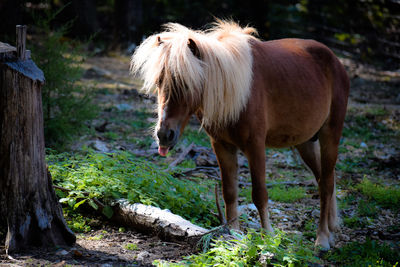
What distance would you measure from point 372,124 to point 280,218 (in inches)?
170

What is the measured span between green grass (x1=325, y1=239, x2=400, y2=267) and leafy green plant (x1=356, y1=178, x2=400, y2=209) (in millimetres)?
1200

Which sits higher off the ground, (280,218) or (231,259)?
(231,259)

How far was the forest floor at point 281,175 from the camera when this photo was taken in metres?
Answer: 3.39

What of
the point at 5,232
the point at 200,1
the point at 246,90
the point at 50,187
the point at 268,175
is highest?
the point at 200,1

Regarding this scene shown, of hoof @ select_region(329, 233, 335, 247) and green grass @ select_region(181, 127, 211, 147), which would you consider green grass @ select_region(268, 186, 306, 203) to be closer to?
hoof @ select_region(329, 233, 335, 247)

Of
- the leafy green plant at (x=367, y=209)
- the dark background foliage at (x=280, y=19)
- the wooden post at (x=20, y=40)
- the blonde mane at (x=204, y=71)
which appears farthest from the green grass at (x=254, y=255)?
the dark background foliage at (x=280, y=19)

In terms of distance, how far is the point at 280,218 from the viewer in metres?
4.75

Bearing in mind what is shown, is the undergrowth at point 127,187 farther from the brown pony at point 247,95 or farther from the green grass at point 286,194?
the green grass at point 286,194

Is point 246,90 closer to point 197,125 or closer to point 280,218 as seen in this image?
point 280,218

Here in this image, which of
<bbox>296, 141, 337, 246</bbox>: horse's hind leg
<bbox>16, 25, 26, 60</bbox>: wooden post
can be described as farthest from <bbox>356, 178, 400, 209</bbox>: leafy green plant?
<bbox>16, 25, 26, 60</bbox>: wooden post

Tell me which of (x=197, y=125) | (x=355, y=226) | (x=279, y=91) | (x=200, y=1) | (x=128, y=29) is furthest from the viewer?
(x=200, y=1)

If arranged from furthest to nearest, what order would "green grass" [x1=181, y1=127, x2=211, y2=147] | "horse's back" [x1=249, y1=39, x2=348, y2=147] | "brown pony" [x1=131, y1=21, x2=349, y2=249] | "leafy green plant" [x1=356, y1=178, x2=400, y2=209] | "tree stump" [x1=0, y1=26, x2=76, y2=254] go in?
"green grass" [x1=181, y1=127, x2=211, y2=147]
"leafy green plant" [x1=356, y1=178, x2=400, y2=209]
"horse's back" [x1=249, y1=39, x2=348, y2=147]
"brown pony" [x1=131, y1=21, x2=349, y2=249]
"tree stump" [x1=0, y1=26, x2=76, y2=254]

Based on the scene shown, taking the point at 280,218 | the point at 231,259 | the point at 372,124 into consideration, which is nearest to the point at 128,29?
the point at 372,124

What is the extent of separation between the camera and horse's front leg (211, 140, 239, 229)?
3867mm
